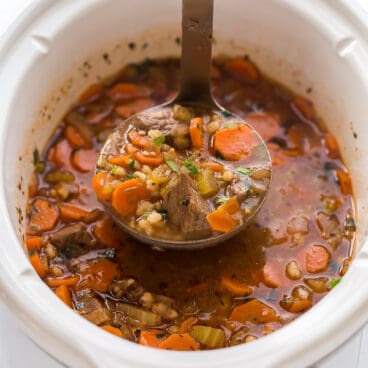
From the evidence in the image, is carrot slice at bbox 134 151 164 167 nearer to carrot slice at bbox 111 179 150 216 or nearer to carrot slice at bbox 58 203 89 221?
carrot slice at bbox 111 179 150 216

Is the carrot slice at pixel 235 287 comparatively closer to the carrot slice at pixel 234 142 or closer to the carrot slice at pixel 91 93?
the carrot slice at pixel 234 142

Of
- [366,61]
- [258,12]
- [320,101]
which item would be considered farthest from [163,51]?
[366,61]

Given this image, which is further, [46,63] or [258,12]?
[258,12]

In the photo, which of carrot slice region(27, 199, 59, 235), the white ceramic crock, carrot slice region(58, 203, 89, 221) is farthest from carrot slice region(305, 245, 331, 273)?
carrot slice region(27, 199, 59, 235)

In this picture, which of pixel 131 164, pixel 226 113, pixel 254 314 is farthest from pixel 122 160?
pixel 254 314

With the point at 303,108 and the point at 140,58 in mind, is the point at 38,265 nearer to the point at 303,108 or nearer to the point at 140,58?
the point at 140,58

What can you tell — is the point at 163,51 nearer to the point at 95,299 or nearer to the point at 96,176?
the point at 96,176

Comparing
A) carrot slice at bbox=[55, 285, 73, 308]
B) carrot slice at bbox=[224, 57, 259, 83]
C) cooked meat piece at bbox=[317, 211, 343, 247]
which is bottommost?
carrot slice at bbox=[55, 285, 73, 308]
